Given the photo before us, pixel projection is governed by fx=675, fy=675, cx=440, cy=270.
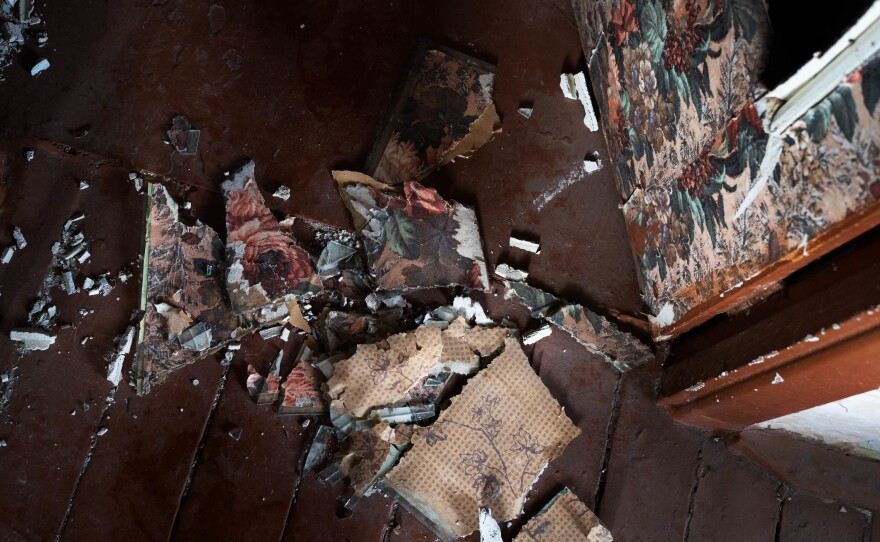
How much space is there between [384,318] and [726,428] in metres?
1.22

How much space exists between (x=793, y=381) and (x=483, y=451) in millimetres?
979

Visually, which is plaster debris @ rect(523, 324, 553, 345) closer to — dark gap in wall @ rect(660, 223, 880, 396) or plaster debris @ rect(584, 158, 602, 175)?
dark gap in wall @ rect(660, 223, 880, 396)

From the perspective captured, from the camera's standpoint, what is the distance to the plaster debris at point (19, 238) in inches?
93.0

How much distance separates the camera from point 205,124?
2.50 m

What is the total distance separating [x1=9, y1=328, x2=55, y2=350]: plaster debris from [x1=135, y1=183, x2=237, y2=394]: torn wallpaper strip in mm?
317

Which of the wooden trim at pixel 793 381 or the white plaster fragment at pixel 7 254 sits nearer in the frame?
the wooden trim at pixel 793 381

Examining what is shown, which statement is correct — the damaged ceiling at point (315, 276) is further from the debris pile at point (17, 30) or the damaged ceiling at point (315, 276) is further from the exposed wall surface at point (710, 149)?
the exposed wall surface at point (710, 149)

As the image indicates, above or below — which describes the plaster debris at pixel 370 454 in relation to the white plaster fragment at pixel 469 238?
below

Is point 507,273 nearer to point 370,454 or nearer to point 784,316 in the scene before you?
point 370,454

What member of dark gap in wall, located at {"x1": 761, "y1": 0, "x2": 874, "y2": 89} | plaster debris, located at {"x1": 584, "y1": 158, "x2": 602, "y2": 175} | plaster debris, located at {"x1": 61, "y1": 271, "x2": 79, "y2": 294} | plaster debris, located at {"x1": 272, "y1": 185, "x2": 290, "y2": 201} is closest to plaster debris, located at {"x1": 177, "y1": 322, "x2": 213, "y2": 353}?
plaster debris, located at {"x1": 61, "y1": 271, "x2": 79, "y2": 294}

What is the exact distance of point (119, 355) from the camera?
7.54 feet

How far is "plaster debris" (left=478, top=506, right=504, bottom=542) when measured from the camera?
224 cm

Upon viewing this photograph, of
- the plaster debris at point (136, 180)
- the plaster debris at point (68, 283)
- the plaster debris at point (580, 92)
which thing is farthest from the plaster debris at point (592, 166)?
the plaster debris at point (68, 283)

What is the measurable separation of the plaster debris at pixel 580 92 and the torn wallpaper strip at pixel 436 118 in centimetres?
28
